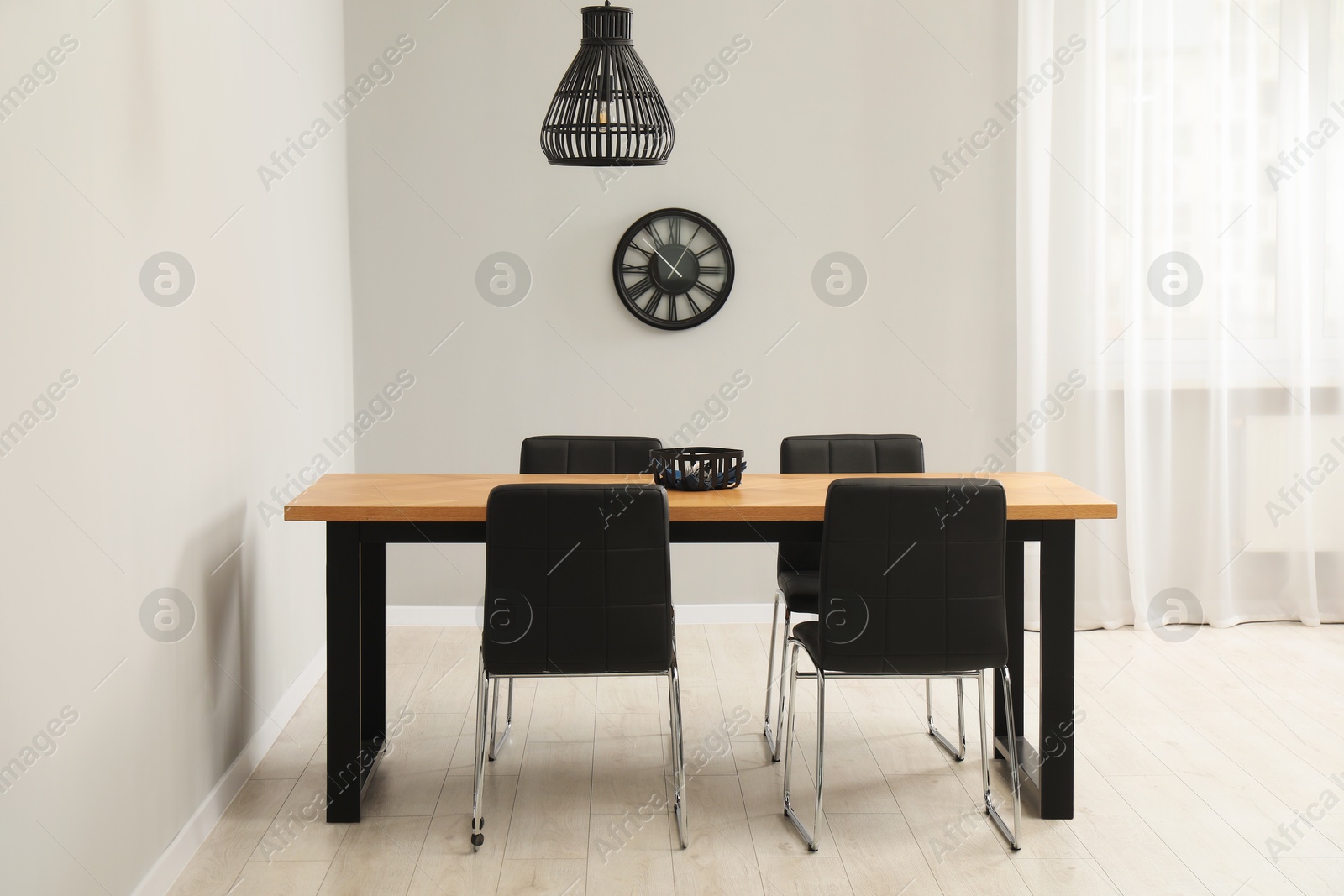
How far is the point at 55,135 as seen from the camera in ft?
6.04

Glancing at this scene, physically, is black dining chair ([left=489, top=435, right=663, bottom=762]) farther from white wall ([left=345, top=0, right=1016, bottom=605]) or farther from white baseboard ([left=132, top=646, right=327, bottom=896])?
white wall ([left=345, top=0, right=1016, bottom=605])

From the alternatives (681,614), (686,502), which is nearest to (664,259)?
(681,614)

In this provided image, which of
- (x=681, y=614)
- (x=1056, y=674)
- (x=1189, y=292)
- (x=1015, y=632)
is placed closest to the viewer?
(x=1056, y=674)

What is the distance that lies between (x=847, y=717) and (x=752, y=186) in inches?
81.1

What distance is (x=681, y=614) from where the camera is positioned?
4402 millimetres

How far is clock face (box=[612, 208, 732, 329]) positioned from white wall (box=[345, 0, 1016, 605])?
2.6 inches

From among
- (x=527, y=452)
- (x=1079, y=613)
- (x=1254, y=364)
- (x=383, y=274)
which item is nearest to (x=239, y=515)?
(x=527, y=452)

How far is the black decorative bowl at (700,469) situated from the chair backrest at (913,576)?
442 millimetres

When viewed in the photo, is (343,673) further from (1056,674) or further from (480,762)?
(1056,674)

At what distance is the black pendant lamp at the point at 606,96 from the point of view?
2523 mm

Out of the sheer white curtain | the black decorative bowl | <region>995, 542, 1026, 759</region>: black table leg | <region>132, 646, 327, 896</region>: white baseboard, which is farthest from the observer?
the sheer white curtain

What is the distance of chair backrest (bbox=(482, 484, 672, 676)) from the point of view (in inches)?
91.7

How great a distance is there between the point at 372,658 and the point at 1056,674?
180cm

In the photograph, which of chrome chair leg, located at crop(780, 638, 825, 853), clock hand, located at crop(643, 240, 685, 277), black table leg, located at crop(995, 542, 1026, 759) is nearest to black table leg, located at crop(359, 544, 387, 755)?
chrome chair leg, located at crop(780, 638, 825, 853)
